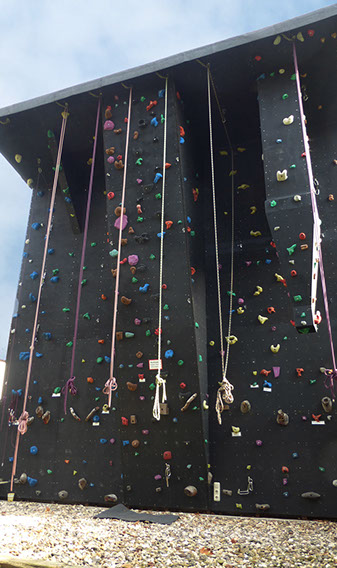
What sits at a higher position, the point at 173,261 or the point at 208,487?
the point at 173,261

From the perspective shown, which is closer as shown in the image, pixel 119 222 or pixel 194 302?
pixel 194 302

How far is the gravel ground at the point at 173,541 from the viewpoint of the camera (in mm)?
2355

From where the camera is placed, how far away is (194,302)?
13.9ft

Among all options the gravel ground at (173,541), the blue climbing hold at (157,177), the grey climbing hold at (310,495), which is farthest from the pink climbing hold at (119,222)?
the grey climbing hold at (310,495)

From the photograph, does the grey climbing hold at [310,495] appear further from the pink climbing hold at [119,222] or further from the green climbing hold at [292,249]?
the pink climbing hold at [119,222]

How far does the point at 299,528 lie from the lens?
3373 mm

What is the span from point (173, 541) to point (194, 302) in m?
2.14

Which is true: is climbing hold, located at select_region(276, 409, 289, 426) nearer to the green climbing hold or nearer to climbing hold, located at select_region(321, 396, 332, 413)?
climbing hold, located at select_region(321, 396, 332, 413)

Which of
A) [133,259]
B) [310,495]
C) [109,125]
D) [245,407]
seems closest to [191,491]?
[245,407]

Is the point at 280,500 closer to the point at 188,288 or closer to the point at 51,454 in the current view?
the point at 188,288

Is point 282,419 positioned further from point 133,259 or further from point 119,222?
point 119,222

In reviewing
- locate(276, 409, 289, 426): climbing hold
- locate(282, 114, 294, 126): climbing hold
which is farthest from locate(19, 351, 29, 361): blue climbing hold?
locate(282, 114, 294, 126): climbing hold

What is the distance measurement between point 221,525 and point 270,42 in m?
4.60

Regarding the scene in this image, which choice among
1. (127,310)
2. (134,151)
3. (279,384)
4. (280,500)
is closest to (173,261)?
(127,310)
